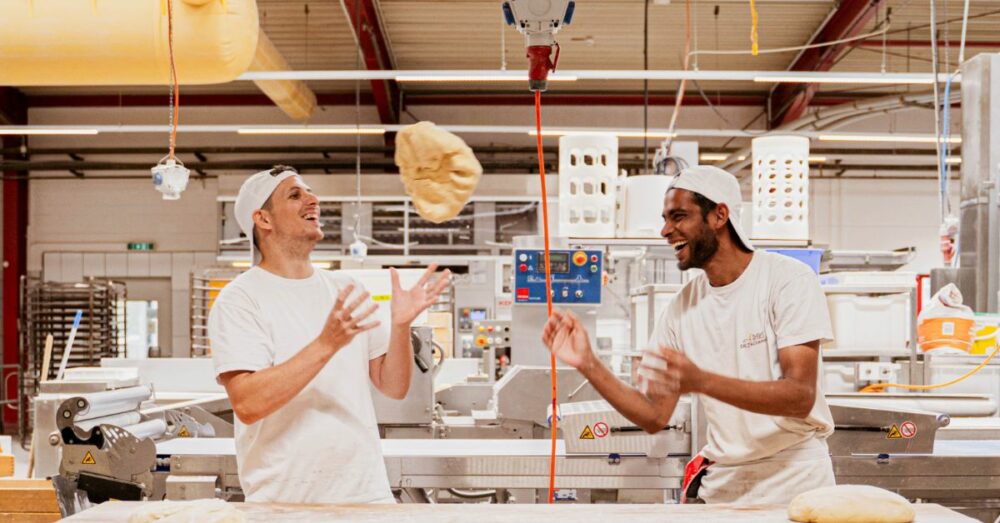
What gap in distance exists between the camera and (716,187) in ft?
7.68

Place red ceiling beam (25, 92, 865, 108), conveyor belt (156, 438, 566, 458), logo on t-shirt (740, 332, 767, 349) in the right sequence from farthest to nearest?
red ceiling beam (25, 92, 865, 108) → conveyor belt (156, 438, 566, 458) → logo on t-shirt (740, 332, 767, 349)

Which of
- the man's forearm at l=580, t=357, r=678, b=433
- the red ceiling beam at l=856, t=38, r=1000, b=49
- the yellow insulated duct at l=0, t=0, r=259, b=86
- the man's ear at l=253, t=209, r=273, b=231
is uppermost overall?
the red ceiling beam at l=856, t=38, r=1000, b=49

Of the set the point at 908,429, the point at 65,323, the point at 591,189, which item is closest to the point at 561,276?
the point at 591,189

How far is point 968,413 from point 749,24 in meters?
7.14

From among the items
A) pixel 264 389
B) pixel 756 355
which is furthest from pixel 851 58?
pixel 264 389

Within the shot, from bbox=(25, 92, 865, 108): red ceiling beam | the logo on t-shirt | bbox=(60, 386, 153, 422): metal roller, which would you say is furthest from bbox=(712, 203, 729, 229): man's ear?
bbox=(25, 92, 865, 108): red ceiling beam

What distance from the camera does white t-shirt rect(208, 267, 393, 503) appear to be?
2.13 meters

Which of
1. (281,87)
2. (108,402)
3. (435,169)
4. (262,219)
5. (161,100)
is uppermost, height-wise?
(161,100)

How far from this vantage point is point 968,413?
13.3 ft

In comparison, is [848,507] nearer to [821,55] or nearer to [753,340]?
[753,340]

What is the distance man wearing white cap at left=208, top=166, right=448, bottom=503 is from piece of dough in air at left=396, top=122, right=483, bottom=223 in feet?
0.74

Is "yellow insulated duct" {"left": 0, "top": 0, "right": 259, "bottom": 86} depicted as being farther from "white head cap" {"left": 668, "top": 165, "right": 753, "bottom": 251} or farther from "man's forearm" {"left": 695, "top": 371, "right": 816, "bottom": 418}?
"man's forearm" {"left": 695, "top": 371, "right": 816, "bottom": 418}

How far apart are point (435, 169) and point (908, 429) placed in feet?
6.74

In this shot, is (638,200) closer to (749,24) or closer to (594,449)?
(594,449)
